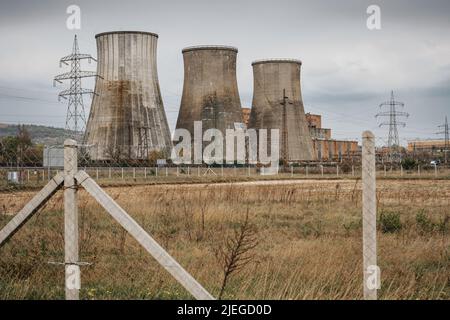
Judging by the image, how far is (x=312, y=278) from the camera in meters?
3.71

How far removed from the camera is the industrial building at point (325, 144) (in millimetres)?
45003

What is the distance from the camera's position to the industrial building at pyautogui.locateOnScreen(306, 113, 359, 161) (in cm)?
4500

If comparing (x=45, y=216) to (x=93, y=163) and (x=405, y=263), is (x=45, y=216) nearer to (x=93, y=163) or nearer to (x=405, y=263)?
(x=405, y=263)

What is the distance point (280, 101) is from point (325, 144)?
58.2ft

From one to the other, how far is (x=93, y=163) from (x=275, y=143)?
10262mm

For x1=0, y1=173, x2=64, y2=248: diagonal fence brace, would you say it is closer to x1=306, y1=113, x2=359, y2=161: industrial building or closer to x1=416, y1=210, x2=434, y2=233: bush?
x1=416, y1=210, x2=434, y2=233: bush

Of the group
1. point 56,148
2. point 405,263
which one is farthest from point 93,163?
point 405,263

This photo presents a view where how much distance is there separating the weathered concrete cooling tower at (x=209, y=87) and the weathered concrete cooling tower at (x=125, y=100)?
6.47 ft

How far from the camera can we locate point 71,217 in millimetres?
2912

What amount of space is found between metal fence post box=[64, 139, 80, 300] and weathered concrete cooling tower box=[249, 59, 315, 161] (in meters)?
27.2
